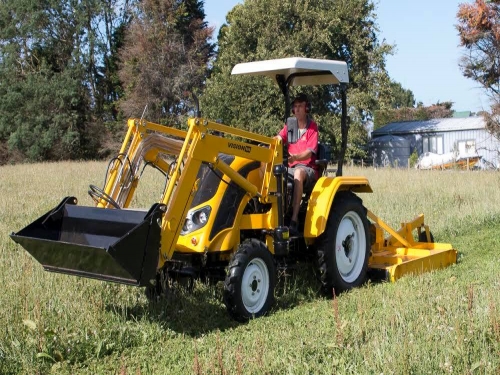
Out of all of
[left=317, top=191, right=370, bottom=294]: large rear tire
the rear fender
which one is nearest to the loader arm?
the rear fender

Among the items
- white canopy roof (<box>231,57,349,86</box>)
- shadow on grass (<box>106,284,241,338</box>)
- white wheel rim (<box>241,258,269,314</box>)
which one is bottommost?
shadow on grass (<box>106,284,241,338</box>)

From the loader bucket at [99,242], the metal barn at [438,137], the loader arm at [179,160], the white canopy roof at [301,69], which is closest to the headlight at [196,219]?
the loader arm at [179,160]

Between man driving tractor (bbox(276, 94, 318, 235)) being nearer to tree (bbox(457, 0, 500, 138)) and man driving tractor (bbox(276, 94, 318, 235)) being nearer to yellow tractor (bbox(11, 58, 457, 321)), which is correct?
yellow tractor (bbox(11, 58, 457, 321))

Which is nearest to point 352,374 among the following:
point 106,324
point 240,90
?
point 106,324

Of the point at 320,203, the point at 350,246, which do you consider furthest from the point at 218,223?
the point at 350,246

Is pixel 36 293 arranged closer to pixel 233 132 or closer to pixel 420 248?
pixel 233 132

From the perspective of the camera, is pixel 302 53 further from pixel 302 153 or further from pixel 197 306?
pixel 197 306

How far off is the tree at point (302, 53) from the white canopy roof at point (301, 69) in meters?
19.1

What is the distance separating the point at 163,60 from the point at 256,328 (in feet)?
99.7

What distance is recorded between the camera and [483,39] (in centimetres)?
2514

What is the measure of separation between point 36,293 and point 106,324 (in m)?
0.83

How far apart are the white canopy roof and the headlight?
5.08 ft

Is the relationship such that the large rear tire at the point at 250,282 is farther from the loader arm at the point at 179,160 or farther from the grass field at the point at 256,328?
the loader arm at the point at 179,160

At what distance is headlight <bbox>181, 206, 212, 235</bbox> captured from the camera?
18.0 feet
